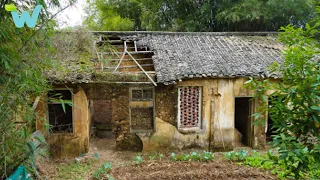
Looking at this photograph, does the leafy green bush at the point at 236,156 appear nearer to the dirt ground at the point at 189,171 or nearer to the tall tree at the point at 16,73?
the dirt ground at the point at 189,171

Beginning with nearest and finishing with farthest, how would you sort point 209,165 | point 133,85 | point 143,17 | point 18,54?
1. point 18,54
2. point 209,165
3. point 133,85
4. point 143,17

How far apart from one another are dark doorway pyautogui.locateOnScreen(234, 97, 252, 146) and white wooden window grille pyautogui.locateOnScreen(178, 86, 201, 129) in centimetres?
192

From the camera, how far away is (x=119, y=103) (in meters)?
8.55

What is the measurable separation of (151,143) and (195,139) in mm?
1525

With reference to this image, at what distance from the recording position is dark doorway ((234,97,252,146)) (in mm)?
9422

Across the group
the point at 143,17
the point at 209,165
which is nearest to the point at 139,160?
the point at 209,165

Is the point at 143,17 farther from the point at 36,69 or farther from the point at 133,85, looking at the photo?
the point at 36,69

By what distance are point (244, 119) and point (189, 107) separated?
2.79m

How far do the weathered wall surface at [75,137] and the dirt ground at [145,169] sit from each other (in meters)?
0.30

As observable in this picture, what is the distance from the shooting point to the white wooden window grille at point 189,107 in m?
8.62

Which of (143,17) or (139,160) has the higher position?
(143,17)

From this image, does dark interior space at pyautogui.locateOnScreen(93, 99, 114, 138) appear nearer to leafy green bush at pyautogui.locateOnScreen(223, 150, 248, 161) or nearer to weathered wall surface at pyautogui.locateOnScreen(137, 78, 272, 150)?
weathered wall surface at pyautogui.locateOnScreen(137, 78, 272, 150)

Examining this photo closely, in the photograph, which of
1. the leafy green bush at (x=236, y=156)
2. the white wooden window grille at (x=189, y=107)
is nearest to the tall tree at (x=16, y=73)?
the white wooden window grille at (x=189, y=107)

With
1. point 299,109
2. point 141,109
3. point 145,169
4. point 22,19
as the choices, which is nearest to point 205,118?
point 141,109
